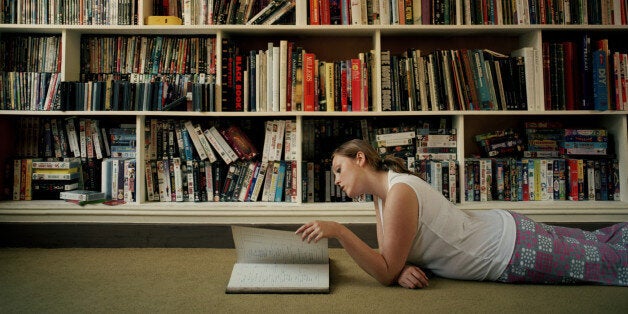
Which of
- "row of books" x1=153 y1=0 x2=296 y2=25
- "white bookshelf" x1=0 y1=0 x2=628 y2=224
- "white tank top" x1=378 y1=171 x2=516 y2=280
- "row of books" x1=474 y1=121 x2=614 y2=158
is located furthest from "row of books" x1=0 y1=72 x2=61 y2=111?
"row of books" x1=474 y1=121 x2=614 y2=158

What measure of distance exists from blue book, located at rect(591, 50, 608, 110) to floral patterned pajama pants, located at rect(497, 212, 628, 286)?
1.06m

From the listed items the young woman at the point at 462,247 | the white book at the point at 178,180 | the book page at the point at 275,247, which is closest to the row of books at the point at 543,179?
the young woman at the point at 462,247

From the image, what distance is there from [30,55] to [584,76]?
9.28ft

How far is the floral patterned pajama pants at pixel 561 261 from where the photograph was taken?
140 centimetres

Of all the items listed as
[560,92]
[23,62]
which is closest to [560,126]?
[560,92]

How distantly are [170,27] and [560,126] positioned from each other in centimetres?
208

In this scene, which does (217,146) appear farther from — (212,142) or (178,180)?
(178,180)

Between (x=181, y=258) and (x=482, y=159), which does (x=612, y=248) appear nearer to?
(x=482, y=159)

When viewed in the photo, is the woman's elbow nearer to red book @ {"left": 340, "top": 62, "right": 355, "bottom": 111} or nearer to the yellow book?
red book @ {"left": 340, "top": 62, "right": 355, "bottom": 111}

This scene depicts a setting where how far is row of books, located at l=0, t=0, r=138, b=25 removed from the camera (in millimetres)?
2299

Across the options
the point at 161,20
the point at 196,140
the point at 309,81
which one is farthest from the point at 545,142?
the point at 161,20

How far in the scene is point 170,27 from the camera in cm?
224

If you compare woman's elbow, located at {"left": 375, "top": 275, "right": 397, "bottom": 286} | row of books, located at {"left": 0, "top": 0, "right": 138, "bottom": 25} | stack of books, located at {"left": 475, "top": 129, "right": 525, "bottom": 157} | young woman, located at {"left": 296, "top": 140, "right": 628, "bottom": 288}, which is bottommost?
woman's elbow, located at {"left": 375, "top": 275, "right": 397, "bottom": 286}

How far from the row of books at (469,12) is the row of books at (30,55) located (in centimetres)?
135
